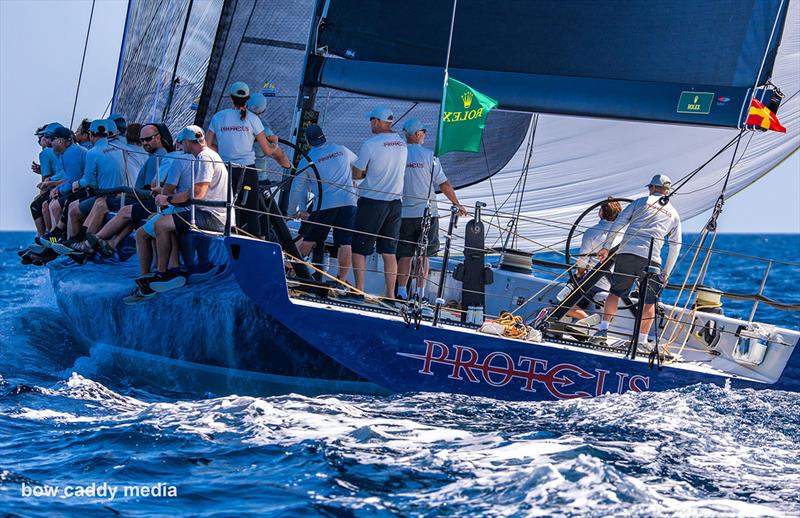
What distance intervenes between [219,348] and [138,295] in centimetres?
75

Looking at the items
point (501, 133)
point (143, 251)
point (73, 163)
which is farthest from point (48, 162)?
point (501, 133)

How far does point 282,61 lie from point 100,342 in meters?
4.14

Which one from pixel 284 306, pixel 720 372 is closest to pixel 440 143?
pixel 284 306

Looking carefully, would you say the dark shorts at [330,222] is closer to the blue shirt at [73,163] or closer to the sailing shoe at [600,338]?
the sailing shoe at [600,338]

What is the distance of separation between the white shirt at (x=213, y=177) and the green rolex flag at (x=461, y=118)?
1.46 m

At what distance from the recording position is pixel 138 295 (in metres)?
7.29

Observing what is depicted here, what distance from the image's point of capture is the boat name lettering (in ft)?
22.6

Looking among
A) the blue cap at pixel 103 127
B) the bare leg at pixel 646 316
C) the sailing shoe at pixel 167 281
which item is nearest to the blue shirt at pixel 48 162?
the blue cap at pixel 103 127

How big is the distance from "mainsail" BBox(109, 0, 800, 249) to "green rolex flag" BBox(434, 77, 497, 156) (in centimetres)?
66

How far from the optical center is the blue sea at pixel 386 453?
16.1ft

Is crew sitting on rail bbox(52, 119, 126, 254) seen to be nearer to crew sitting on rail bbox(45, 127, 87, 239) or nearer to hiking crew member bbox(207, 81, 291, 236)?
crew sitting on rail bbox(45, 127, 87, 239)

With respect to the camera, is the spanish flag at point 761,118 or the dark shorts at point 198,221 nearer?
the dark shorts at point 198,221

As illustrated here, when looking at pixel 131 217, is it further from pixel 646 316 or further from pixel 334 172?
pixel 646 316

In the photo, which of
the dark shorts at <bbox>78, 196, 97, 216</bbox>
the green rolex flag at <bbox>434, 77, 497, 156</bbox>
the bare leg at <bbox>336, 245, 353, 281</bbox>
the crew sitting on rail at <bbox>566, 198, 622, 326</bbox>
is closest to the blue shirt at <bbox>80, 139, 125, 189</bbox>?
the dark shorts at <bbox>78, 196, 97, 216</bbox>
